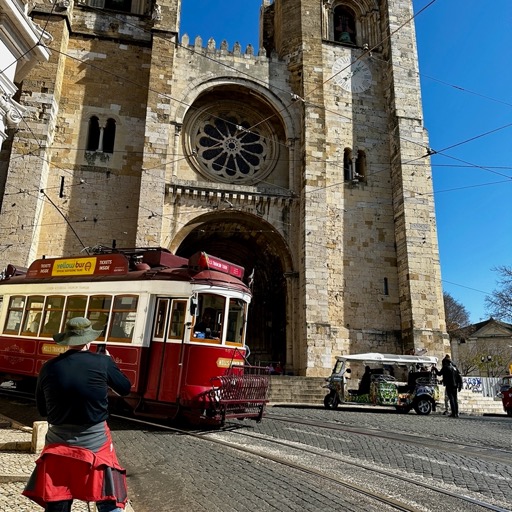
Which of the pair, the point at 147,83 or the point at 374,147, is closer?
the point at 147,83

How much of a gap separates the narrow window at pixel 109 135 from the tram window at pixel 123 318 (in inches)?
417

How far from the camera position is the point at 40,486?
2129 millimetres

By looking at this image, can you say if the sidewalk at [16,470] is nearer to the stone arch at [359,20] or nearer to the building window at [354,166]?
the building window at [354,166]

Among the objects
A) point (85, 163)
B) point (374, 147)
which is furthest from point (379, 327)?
point (85, 163)

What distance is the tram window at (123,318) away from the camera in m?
7.07

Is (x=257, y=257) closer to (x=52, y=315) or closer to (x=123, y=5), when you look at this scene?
(x=52, y=315)

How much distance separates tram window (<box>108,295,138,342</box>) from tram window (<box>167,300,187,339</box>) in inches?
26.3

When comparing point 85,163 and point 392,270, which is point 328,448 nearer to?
point 392,270

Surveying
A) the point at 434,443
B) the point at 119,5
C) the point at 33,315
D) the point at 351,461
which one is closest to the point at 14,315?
the point at 33,315

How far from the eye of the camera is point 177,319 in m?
6.86

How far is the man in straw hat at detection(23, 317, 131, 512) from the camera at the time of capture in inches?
84.3

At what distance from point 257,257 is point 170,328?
12115 millimetres

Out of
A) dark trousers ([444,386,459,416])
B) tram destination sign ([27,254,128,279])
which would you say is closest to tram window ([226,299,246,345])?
tram destination sign ([27,254,128,279])

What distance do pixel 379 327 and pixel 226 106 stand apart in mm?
10825
